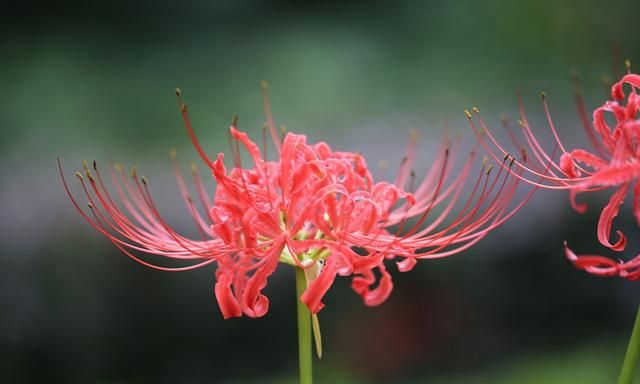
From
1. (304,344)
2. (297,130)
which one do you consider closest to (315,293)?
(304,344)

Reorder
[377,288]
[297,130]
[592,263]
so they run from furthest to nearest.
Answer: [297,130] < [377,288] < [592,263]

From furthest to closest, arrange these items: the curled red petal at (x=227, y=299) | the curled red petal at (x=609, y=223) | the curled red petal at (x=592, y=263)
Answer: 1. the curled red petal at (x=227, y=299)
2. the curled red petal at (x=609, y=223)
3. the curled red petal at (x=592, y=263)

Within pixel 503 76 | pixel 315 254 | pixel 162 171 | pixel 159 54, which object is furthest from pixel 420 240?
pixel 159 54

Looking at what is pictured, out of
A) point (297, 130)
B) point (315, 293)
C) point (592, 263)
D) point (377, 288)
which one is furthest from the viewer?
point (297, 130)

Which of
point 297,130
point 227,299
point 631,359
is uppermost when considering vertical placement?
point 297,130

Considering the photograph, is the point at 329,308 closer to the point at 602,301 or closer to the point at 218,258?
the point at 602,301

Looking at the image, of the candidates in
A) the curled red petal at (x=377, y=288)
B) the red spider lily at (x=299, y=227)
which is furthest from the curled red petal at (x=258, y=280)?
the curled red petal at (x=377, y=288)

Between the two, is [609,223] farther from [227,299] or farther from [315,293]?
[227,299]

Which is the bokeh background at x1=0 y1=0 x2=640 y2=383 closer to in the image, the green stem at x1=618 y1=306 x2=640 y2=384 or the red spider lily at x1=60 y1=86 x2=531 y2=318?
the red spider lily at x1=60 y1=86 x2=531 y2=318

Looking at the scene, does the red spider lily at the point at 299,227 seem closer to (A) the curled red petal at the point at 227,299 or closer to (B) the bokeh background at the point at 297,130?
(A) the curled red petal at the point at 227,299
